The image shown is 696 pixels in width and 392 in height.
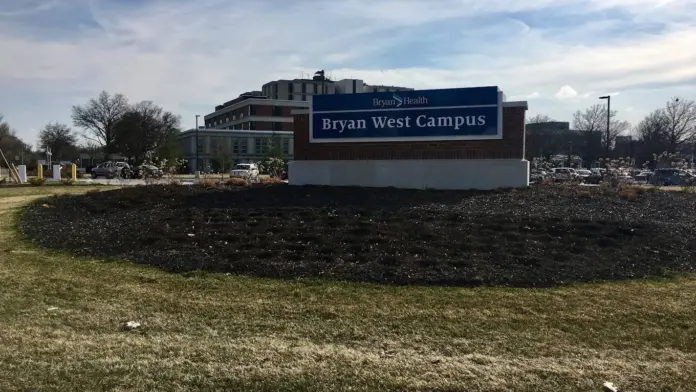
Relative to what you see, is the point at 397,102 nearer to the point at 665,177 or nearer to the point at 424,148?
the point at 424,148

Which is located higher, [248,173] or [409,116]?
[409,116]

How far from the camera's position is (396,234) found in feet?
28.2

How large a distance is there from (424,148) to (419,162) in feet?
1.32

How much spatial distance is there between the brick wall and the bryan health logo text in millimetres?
971

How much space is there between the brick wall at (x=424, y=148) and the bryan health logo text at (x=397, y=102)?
3.18 ft

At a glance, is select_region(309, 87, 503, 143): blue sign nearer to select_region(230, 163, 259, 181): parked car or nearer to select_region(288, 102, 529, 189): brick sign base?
select_region(288, 102, 529, 189): brick sign base

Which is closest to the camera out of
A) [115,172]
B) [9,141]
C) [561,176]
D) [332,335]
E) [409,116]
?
[332,335]

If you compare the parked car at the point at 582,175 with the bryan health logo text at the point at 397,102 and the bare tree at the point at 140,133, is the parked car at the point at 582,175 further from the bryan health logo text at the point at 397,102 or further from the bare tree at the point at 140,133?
the bare tree at the point at 140,133

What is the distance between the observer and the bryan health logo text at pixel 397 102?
44.7 feet

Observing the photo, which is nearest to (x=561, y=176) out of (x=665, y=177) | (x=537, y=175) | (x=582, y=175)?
(x=537, y=175)

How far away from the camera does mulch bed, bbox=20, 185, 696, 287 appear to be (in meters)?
7.23

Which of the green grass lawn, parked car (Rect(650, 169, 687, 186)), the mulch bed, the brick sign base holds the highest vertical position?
the brick sign base

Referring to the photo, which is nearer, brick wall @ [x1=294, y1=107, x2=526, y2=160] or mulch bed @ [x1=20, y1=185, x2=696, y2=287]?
mulch bed @ [x1=20, y1=185, x2=696, y2=287]

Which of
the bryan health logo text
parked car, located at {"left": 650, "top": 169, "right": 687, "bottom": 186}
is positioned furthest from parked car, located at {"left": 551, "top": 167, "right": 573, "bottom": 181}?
parked car, located at {"left": 650, "top": 169, "right": 687, "bottom": 186}
